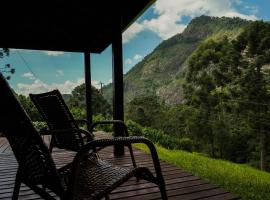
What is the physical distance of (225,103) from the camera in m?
25.6

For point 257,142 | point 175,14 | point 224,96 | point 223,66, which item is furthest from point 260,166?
point 175,14

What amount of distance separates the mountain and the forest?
1749cm

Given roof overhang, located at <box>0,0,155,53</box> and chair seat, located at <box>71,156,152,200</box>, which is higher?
roof overhang, located at <box>0,0,155,53</box>

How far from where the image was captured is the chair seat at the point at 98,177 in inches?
51.7

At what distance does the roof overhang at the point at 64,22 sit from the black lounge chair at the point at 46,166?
7.58 ft

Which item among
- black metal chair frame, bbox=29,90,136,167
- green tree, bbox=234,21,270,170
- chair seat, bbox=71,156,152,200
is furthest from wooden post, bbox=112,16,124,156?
green tree, bbox=234,21,270,170

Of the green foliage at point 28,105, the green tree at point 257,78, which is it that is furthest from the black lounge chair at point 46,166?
the green tree at point 257,78

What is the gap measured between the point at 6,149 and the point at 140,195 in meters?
3.03

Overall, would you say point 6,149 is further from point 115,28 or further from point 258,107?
point 258,107

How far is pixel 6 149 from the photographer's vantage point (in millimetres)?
4473

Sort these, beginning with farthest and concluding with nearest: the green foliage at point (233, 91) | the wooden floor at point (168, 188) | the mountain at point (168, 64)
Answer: the mountain at point (168, 64), the green foliage at point (233, 91), the wooden floor at point (168, 188)

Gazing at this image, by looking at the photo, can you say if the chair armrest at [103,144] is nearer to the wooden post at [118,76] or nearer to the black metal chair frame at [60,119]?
the black metal chair frame at [60,119]

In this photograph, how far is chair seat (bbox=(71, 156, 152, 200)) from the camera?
4.31 ft

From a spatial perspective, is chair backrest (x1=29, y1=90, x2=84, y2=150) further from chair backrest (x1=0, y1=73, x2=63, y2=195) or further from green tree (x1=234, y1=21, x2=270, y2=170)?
green tree (x1=234, y1=21, x2=270, y2=170)
